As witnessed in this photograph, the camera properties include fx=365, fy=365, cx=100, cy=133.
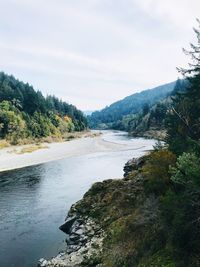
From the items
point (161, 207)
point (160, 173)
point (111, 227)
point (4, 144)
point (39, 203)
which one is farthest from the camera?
point (4, 144)

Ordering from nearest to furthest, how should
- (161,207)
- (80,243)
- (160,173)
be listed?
1. (161,207)
2. (160,173)
3. (80,243)

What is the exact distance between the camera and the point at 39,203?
5062cm

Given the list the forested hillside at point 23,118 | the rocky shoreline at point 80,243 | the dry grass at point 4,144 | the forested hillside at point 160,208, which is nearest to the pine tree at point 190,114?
the forested hillside at point 160,208

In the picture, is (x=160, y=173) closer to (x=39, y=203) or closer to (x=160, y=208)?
(x=160, y=208)

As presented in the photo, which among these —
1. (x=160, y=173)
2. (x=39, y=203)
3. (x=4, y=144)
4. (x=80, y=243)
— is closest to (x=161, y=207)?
(x=160, y=173)

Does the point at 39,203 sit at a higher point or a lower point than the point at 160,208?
lower

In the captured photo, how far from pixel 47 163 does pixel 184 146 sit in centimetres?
6236

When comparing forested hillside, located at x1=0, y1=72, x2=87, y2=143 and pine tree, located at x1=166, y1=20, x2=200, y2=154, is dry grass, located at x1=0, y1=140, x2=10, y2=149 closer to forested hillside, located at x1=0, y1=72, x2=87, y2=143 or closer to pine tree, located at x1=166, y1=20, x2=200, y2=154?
forested hillside, located at x1=0, y1=72, x2=87, y2=143

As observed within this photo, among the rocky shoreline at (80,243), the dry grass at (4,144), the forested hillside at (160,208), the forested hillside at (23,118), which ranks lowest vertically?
the rocky shoreline at (80,243)

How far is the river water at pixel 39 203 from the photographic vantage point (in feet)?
112

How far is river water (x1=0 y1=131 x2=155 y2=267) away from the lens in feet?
112

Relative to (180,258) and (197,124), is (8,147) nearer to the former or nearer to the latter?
(197,124)

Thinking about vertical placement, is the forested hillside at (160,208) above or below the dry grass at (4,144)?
below

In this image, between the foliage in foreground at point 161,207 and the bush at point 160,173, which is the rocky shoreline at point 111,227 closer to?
the foliage in foreground at point 161,207
